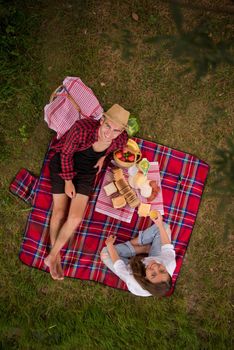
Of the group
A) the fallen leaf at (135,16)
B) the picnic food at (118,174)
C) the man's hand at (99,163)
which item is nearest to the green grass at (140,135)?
the fallen leaf at (135,16)

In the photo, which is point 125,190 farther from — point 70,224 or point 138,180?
point 70,224

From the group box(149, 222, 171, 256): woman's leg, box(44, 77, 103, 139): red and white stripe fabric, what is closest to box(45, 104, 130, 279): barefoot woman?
box(44, 77, 103, 139): red and white stripe fabric

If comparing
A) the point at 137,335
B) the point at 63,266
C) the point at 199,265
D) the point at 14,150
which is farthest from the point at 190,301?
the point at 14,150

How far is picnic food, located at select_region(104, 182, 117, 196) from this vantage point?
15.9 feet

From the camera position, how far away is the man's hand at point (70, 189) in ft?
14.6

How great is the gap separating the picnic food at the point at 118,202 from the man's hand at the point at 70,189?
0.56 metres

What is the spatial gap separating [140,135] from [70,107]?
1.05 metres

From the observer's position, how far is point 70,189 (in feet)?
14.7

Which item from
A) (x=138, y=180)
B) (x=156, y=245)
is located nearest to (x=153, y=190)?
(x=138, y=180)

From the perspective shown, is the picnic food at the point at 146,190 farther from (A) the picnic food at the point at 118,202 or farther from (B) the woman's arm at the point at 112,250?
(B) the woman's arm at the point at 112,250

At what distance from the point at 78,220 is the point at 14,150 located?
1281 mm

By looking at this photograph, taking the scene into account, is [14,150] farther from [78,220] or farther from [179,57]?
[179,57]

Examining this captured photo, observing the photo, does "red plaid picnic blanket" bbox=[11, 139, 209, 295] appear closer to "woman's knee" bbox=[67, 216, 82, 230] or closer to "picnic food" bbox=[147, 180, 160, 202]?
"picnic food" bbox=[147, 180, 160, 202]

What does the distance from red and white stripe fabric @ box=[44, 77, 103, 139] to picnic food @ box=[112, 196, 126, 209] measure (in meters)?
1.05
